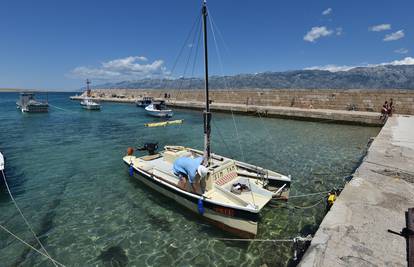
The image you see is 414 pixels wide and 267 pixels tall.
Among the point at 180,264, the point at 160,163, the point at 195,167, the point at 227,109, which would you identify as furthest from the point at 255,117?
the point at 180,264

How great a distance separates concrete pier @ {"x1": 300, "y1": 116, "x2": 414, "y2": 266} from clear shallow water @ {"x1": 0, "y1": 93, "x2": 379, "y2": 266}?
1.51 meters

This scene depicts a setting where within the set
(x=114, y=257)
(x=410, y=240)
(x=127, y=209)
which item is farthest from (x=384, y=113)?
(x=114, y=257)

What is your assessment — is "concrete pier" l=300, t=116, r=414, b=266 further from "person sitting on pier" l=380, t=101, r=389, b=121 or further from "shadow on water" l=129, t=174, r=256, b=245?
"person sitting on pier" l=380, t=101, r=389, b=121

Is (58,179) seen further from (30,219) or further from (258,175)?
(258,175)

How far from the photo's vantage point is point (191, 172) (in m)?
7.88

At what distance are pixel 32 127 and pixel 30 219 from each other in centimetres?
2365

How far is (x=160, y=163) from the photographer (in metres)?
11.1

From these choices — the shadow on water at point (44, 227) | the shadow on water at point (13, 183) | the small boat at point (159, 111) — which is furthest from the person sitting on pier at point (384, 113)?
the shadow on water at point (13, 183)

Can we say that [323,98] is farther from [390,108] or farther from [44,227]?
[44,227]

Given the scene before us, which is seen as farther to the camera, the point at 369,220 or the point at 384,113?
the point at 384,113

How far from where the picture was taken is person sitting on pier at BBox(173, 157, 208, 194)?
7.73 metres

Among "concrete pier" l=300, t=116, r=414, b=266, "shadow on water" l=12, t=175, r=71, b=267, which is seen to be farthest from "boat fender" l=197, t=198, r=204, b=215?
"shadow on water" l=12, t=175, r=71, b=267

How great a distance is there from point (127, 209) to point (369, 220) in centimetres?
781

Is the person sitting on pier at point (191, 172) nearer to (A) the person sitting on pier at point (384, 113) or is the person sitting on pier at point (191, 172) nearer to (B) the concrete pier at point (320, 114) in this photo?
(B) the concrete pier at point (320, 114)
